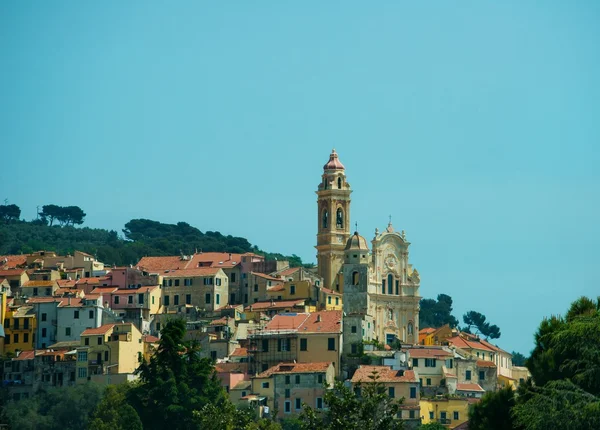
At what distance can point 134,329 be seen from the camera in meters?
103

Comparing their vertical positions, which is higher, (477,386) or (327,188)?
(327,188)

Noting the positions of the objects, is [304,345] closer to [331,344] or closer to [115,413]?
[331,344]

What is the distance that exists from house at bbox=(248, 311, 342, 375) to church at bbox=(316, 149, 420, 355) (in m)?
3.34

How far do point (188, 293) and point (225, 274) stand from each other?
371 centimetres

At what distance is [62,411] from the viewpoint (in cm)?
9856

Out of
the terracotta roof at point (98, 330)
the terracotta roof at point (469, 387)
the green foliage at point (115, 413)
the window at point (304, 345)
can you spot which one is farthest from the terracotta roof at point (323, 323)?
the terracotta roof at point (98, 330)

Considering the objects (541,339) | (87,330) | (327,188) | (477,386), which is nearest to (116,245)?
(327,188)

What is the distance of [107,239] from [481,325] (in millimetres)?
47799

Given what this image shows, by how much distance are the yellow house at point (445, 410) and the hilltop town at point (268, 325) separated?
0.26ft

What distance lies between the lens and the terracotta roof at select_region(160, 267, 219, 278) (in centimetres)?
11381

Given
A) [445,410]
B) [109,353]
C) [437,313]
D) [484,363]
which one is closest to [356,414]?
[445,410]

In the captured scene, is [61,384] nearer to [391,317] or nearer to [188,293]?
[188,293]

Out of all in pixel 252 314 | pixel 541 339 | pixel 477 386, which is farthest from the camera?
pixel 252 314

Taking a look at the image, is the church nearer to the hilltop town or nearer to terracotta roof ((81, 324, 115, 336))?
the hilltop town
